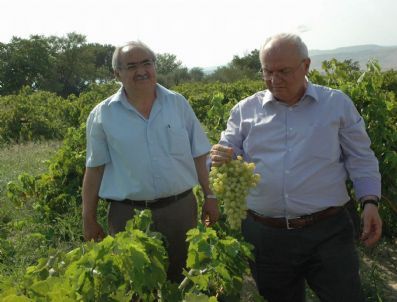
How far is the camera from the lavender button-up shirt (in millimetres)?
2439

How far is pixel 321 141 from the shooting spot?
244cm

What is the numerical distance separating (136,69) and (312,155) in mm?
1170

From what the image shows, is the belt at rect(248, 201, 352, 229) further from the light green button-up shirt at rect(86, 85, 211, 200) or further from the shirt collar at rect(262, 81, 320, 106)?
the light green button-up shirt at rect(86, 85, 211, 200)

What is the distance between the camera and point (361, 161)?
246 cm

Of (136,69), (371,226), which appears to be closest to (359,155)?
(371,226)

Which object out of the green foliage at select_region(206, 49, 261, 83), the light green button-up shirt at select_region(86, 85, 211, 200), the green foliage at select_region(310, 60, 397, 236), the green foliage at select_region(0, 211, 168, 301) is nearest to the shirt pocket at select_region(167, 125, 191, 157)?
the light green button-up shirt at select_region(86, 85, 211, 200)

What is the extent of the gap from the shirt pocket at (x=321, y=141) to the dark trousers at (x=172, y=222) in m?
1.05

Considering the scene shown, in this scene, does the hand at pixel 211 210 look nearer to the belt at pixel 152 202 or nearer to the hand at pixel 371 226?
the belt at pixel 152 202

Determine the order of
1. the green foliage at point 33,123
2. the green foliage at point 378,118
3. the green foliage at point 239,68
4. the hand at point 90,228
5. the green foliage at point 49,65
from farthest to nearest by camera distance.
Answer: the green foliage at point 239,68, the green foliage at point 49,65, the green foliage at point 33,123, the green foliage at point 378,118, the hand at point 90,228

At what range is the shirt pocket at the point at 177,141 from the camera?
3.07 metres

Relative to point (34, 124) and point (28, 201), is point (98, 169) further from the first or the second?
point (34, 124)

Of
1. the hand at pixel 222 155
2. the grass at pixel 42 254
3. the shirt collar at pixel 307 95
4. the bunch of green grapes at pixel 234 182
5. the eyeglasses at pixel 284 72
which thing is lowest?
the grass at pixel 42 254

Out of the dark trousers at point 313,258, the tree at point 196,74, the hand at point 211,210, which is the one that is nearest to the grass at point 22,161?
the hand at point 211,210

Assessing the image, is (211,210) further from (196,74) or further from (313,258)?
(196,74)
